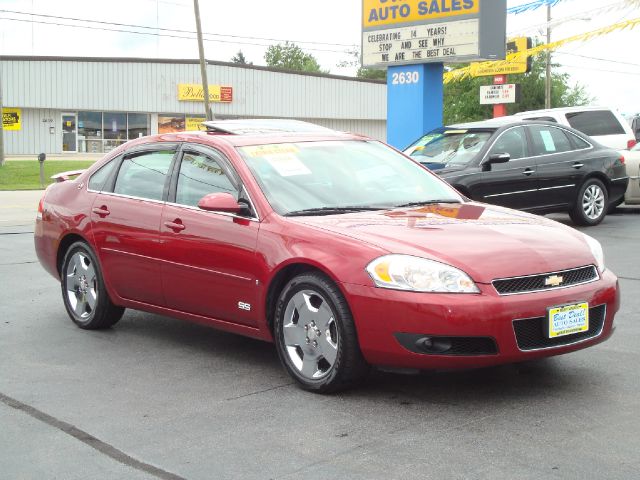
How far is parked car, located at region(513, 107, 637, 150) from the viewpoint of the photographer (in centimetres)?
1920

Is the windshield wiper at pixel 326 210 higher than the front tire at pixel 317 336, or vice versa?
the windshield wiper at pixel 326 210

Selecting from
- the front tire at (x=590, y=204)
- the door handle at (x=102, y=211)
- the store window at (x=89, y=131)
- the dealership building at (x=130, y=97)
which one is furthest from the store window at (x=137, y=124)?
the door handle at (x=102, y=211)

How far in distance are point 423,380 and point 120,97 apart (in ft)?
172

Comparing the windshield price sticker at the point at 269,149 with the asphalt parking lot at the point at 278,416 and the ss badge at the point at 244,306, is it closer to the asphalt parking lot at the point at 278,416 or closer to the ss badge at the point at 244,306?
the ss badge at the point at 244,306

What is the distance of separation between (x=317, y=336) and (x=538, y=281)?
1228 millimetres

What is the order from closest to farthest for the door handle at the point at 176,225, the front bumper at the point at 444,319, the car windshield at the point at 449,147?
1. the front bumper at the point at 444,319
2. the door handle at the point at 176,225
3. the car windshield at the point at 449,147

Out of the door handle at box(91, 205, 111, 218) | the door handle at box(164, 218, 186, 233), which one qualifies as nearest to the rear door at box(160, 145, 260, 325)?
the door handle at box(164, 218, 186, 233)

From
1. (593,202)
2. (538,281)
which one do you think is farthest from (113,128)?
(538,281)

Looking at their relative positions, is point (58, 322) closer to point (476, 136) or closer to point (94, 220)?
point (94, 220)

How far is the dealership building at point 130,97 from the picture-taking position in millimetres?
53844

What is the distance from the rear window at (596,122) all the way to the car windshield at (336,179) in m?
13.2

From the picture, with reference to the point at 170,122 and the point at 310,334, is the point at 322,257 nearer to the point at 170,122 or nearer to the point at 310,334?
the point at 310,334

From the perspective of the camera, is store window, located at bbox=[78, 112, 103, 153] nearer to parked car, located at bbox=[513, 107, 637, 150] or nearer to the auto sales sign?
the auto sales sign

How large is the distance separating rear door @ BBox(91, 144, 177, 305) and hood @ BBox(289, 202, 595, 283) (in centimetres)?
136
